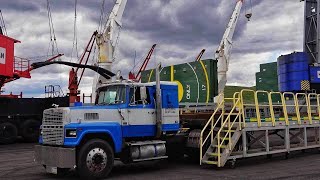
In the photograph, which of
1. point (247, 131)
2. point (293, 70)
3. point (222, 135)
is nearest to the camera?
point (247, 131)

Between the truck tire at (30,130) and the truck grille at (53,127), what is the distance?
12102mm

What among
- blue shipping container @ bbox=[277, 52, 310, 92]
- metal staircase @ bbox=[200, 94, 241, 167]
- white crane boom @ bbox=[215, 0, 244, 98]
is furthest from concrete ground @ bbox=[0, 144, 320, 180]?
white crane boom @ bbox=[215, 0, 244, 98]

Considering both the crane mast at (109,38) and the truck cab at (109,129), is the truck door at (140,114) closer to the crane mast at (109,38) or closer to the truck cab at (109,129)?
the truck cab at (109,129)

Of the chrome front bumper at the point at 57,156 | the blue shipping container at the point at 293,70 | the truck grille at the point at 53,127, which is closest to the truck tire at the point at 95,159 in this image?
the chrome front bumper at the point at 57,156

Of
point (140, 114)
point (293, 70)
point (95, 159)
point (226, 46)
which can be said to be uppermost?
point (226, 46)

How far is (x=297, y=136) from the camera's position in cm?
1394

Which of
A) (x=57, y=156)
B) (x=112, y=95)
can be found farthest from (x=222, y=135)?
(x=57, y=156)

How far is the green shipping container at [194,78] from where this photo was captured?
60.7 feet

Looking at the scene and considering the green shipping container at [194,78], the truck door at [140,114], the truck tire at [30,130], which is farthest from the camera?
the truck tire at [30,130]

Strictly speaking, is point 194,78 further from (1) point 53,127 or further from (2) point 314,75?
(2) point 314,75

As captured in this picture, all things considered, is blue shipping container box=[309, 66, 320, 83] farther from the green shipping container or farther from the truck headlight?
the truck headlight

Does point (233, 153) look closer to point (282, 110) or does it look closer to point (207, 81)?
point (282, 110)

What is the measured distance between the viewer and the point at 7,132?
68.1 ft

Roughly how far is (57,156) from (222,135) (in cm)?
511
